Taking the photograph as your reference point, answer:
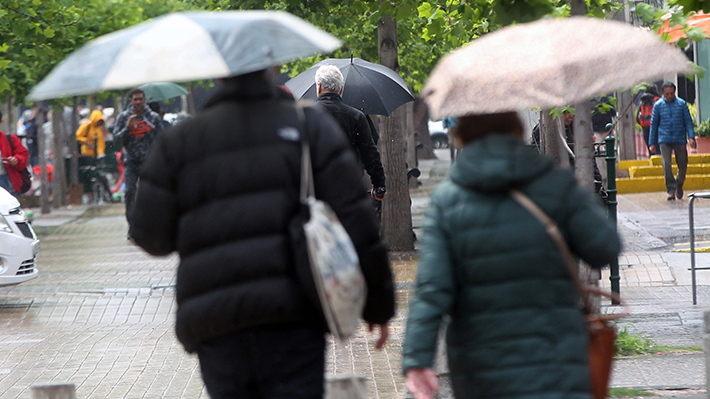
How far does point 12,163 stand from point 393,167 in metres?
4.36

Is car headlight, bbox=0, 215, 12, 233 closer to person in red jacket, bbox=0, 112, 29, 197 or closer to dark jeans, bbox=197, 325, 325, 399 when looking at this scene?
person in red jacket, bbox=0, 112, 29, 197

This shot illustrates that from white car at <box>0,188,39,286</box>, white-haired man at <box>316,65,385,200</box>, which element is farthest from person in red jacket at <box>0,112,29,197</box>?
white-haired man at <box>316,65,385,200</box>

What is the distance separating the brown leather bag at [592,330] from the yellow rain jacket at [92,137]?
21.8 meters

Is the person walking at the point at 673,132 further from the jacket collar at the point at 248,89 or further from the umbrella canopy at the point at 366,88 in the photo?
the jacket collar at the point at 248,89

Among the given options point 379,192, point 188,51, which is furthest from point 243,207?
point 379,192

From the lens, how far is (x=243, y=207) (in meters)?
3.04

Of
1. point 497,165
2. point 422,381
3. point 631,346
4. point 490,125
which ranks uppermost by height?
point 490,125

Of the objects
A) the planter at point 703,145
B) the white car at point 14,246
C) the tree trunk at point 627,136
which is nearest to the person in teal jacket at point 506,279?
the white car at point 14,246

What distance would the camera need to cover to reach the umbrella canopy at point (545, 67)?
305 centimetres

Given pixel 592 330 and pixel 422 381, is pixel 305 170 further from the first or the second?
pixel 592 330

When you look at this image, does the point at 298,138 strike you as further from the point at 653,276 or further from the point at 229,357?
the point at 653,276

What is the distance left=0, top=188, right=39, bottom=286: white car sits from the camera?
30.9 feet

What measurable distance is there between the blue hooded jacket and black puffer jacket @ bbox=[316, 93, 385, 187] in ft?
31.3

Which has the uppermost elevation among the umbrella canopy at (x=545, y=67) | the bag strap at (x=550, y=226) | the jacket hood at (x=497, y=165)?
the umbrella canopy at (x=545, y=67)
